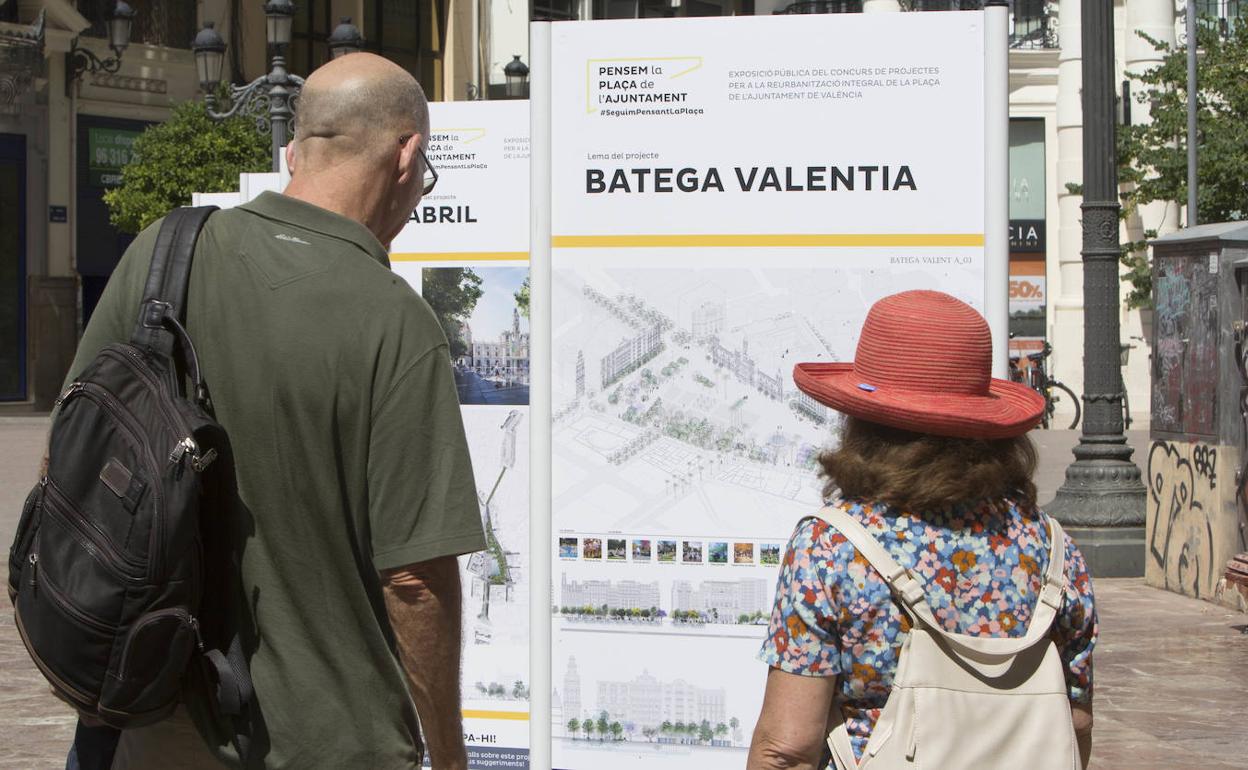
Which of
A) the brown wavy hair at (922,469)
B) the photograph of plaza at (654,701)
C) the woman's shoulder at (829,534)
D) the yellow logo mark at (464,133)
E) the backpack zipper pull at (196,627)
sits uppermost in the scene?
the yellow logo mark at (464,133)

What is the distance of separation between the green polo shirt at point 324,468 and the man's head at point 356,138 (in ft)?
0.55

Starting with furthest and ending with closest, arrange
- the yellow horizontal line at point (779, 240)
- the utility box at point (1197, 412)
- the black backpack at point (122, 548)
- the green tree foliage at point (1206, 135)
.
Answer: the green tree foliage at point (1206, 135) < the utility box at point (1197, 412) < the yellow horizontal line at point (779, 240) < the black backpack at point (122, 548)

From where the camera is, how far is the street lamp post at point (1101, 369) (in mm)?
10969

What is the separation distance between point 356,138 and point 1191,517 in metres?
8.72

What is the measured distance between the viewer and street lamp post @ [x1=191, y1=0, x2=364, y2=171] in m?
14.8

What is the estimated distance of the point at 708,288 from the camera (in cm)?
411

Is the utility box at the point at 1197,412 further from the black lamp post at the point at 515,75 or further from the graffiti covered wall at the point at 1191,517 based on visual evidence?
the black lamp post at the point at 515,75

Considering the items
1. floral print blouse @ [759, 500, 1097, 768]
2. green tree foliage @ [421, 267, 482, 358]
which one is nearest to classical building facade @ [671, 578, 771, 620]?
green tree foliage @ [421, 267, 482, 358]

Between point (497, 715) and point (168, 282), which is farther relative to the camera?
point (497, 715)

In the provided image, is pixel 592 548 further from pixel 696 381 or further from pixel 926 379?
pixel 926 379

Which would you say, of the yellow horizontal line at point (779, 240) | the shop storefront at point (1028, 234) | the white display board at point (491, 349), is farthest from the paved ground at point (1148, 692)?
the shop storefront at point (1028, 234)

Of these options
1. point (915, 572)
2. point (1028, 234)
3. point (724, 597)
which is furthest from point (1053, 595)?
point (1028, 234)

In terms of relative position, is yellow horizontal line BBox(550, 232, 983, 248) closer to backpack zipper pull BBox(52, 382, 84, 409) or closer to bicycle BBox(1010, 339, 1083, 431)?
backpack zipper pull BBox(52, 382, 84, 409)

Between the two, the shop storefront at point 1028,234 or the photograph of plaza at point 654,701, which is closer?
the photograph of plaza at point 654,701
